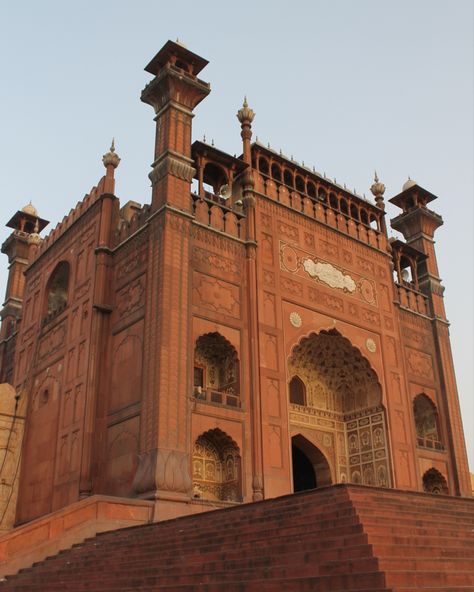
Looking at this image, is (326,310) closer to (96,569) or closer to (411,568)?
(96,569)

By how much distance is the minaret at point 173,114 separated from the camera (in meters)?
17.4

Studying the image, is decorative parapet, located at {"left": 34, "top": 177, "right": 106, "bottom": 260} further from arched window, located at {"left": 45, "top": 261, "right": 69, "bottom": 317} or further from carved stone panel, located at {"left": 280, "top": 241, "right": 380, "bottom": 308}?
carved stone panel, located at {"left": 280, "top": 241, "right": 380, "bottom": 308}

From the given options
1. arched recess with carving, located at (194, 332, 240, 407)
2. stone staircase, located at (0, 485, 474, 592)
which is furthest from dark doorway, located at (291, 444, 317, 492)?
stone staircase, located at (0, 485, 474, 592)

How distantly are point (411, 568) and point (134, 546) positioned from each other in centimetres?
540

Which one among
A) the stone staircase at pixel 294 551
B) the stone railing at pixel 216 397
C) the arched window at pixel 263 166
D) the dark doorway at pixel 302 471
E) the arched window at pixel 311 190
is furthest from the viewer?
the arched window at pixel 311 190

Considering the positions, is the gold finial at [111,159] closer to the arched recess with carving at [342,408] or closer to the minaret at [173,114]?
the minaret at [173,114]

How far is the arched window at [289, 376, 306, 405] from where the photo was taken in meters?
20.3

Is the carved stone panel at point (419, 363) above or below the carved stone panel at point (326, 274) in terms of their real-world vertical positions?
below

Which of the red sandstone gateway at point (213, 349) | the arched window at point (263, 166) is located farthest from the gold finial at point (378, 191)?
the arched window at point (263, 166)

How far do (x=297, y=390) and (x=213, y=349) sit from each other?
405cm

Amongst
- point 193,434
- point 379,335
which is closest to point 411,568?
point 193,434

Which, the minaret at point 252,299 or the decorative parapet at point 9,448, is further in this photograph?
the decorative parapet at point 9,448

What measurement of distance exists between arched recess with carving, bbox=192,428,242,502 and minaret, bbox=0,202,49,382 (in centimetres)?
1095

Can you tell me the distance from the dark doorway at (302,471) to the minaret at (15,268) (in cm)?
1073
